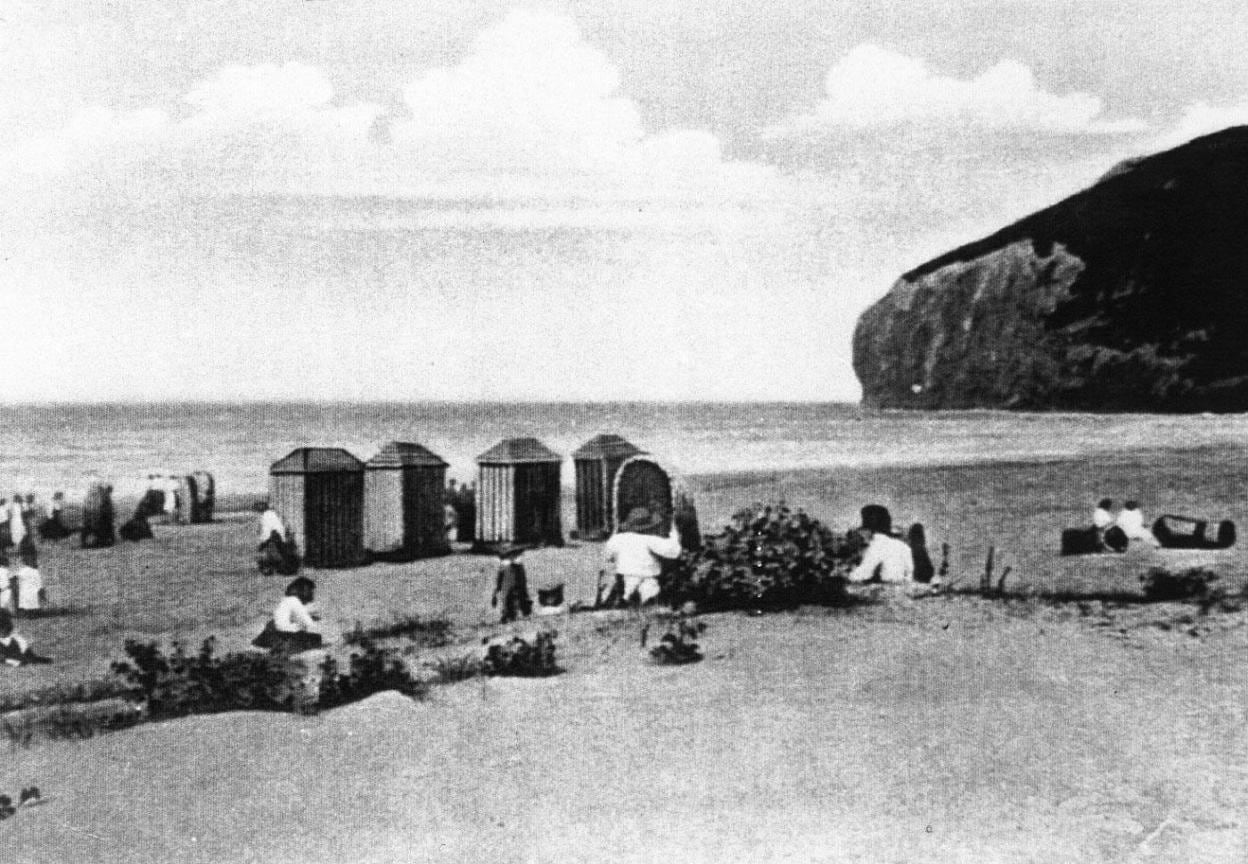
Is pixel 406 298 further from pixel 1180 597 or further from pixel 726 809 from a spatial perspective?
pixel 1180 597

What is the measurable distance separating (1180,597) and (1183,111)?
202 cm

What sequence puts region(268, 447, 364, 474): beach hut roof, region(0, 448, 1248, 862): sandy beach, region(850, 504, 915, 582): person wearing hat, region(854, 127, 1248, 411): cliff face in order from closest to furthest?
region(0, 448, 1248, 862): sandy beach, region(268, 447, 364, 474): beach hut roof, region(854, 127, 1248, 411): cliff face, region(850, 504, 915, 582): person wearing hat

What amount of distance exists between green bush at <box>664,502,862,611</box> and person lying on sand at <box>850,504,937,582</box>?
103 mm

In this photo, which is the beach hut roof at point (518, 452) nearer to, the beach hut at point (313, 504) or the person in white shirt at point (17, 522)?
the beach hut at point (313, 504)

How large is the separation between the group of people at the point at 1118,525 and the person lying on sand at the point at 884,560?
791 millimetres

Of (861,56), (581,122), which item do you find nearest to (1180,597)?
(861,56)

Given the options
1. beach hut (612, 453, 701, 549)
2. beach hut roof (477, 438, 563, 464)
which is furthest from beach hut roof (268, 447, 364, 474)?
beach hut (612, 453, 701, 549)

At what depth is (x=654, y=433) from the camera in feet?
17.2

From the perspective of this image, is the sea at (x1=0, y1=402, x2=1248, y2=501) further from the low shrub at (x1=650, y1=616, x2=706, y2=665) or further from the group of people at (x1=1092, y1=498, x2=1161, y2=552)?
the low shrub at (x1=650, y1=616, x2=706, y2=665)

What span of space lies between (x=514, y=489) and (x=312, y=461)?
0.82 m

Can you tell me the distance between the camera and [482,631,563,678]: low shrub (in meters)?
5.21

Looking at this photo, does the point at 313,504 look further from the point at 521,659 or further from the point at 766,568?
the point at 766,568

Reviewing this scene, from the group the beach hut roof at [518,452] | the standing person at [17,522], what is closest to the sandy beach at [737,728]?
the standing person at [17,522]

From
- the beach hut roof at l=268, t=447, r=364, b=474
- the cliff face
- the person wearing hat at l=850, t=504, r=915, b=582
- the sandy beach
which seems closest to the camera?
the sandy beach
